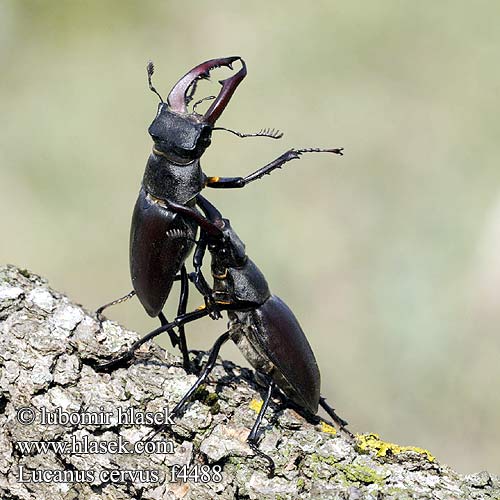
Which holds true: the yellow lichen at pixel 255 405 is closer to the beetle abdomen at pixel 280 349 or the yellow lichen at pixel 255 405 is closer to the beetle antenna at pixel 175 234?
the beetle abdomen at pixel 280 349

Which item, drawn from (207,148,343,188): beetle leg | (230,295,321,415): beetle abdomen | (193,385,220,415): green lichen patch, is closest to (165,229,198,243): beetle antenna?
(207,148,343,188): beetle leg

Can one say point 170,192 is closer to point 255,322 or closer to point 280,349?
point 255,322

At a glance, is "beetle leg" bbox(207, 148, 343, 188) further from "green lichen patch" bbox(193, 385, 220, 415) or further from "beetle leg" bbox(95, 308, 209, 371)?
"green lichen patch" bbox(193, 385, 220, 415)

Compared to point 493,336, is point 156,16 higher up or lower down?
higher up

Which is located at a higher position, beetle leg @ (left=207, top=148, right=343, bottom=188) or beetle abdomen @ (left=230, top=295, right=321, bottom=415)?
beetle leg @ (left=207, top=148, right=343, bottom=188)

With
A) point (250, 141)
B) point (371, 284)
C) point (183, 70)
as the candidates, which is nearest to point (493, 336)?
point (371, 284)

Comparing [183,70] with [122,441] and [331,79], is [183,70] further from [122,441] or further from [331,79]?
[122,441]

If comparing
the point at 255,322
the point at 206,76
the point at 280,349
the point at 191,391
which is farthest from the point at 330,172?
the point at 191,391
